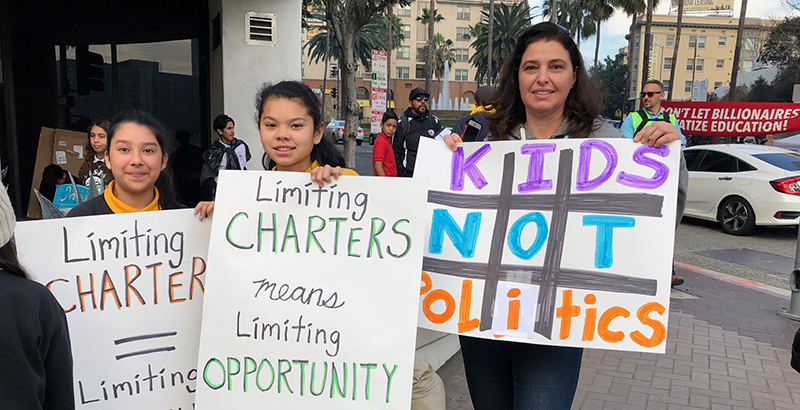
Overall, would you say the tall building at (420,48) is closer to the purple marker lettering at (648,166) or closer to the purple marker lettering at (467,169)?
the purple marker lettering at (467,169)

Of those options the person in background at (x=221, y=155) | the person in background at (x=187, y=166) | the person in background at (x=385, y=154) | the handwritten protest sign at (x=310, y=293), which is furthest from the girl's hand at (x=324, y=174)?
the person in background at (x=187, y=166)

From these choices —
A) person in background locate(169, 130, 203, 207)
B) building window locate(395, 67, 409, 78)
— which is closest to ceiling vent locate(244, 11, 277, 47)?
person in background locate(169, 130, 203, 207)

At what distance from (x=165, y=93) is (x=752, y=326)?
8.73 metres

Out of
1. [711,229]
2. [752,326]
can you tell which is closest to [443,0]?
[711,229]

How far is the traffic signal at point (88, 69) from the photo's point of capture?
941cm

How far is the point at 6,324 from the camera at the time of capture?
1.20 metres

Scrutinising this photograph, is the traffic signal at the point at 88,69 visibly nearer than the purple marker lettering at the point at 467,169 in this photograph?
No

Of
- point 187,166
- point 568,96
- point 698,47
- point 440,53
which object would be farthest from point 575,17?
point 568,96

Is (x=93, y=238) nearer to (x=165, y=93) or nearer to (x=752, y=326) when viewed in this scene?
(x=752, y=326)

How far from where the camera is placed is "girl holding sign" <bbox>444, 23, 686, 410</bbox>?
1956mm

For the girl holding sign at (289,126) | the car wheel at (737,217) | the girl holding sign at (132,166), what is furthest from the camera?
the car wheel at (737,217)

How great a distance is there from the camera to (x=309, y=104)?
2283 mm

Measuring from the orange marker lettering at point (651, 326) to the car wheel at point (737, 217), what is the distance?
9.06 metres

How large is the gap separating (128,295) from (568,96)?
1.75m
